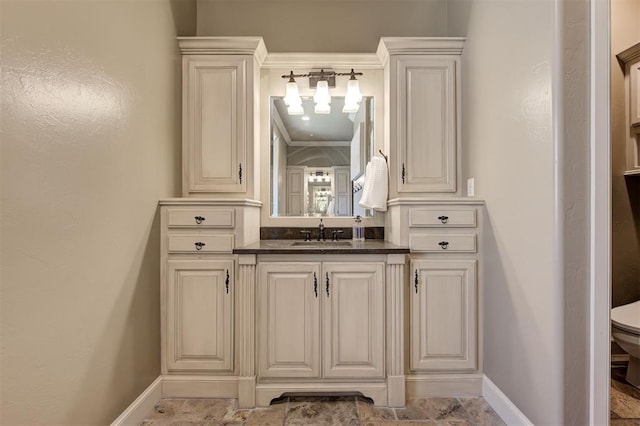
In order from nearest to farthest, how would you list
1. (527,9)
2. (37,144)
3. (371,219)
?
(37,144), (527,9), (371,219)

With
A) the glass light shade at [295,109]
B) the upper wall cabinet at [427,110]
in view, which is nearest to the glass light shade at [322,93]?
the glass light shade at [295,109]

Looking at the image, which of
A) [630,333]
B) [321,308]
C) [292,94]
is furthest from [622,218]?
[292,94]

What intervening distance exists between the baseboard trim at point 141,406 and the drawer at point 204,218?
920 mm

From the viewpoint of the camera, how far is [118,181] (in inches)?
63.6

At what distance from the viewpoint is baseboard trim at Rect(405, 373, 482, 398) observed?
2010 millimetres

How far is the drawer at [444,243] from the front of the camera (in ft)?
6.63


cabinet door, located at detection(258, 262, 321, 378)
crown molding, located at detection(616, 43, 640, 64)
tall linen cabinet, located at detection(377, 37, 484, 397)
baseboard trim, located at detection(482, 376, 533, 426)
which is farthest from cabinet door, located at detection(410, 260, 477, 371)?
crown molding, located at detection(616, 43, 640, 64)

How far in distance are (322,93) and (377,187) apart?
2.74 feet

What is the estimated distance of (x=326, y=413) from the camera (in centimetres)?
186

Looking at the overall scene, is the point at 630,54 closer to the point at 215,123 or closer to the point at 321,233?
the point at 321,233

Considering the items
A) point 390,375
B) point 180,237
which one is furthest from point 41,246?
point 390,375

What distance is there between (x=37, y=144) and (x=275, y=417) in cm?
165

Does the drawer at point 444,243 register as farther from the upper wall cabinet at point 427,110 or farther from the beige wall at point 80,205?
the beige wall at point 80,205

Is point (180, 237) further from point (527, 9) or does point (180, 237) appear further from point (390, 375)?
point (527, 9)
